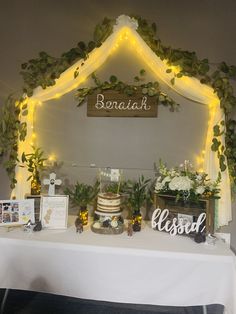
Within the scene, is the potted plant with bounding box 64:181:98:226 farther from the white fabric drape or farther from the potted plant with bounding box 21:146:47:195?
the white fabric drape

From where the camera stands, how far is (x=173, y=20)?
204 centimetres

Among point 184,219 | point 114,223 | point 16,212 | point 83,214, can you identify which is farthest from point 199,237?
point 16,212

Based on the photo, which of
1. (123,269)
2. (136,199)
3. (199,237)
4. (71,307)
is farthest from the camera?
(71,307)

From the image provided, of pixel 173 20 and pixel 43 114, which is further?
pixel 43 114

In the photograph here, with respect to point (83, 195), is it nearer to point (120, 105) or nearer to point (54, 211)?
point (54, 211)

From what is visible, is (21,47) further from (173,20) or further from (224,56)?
(224,56)

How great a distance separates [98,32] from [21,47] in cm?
69

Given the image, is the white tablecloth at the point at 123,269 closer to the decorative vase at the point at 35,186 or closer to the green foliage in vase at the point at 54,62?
the decorative vase at the point at 35,186

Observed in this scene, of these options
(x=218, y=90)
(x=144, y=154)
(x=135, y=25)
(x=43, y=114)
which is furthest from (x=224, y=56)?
(x=43, y=114)

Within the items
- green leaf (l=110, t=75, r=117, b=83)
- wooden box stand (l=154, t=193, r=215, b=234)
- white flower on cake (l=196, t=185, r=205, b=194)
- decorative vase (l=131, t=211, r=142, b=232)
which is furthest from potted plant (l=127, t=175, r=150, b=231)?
green leaf (l=110, t=75, r=117, b=83)

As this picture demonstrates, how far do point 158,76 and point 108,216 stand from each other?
1.10 metres

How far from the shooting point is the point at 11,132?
6.88 ft

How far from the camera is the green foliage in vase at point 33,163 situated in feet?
6.77

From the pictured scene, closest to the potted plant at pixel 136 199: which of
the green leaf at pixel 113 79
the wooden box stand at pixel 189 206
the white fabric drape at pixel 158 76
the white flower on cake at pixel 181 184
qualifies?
the wooden box stand at pixel 189 206
